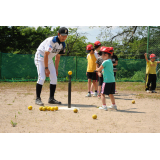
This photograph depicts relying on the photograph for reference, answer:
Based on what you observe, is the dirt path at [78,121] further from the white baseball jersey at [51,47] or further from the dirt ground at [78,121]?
the white baseball jersey at [51,47]

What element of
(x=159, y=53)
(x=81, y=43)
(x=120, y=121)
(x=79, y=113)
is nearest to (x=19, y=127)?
(x=79, y=113)

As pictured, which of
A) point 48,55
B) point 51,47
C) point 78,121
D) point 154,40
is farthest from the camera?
point 154,40

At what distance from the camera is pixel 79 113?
209 inches

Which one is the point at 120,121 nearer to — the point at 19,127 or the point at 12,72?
the point at 19,127

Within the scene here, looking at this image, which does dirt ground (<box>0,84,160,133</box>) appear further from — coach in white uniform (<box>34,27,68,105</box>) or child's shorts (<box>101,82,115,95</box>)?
coach in white uniform (<box>34,27,68,105</box>)

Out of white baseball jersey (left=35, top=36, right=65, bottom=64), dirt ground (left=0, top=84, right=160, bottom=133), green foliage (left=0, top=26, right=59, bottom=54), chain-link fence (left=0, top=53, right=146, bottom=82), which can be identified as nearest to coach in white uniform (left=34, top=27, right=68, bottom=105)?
white baseball jersey (left=35, top=36, right=65, bottom=64)

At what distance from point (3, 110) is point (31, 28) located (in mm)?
20602

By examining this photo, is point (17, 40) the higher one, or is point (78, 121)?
point (17, 40)

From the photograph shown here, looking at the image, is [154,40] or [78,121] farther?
[154,40]

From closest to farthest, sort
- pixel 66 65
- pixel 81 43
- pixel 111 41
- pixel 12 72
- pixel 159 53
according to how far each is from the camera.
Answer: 1. pixel 159 53
2. pixel 12 72
3. pixel 66 65
4. pixel 111 41
5. pixel 81 43

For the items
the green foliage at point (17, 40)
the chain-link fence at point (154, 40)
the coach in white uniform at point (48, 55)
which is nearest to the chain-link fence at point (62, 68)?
the green foliage at point (17, 40)

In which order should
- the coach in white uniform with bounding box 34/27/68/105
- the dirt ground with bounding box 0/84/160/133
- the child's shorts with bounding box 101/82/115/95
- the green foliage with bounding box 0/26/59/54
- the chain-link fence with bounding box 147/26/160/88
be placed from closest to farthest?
the dirt ground with bounding box 0/84/160/133 → the child's shorts with bounding box 101/82/115/95 → the coach in white uniform with bounding box 34/27/68/105 → the chain-link fence with bounding box 147/26/160/88 → the green foliage with bounding box 0/26/59/54

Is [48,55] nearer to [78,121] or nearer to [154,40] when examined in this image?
[78,121]

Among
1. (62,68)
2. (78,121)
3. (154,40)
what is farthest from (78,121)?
(62,68)
